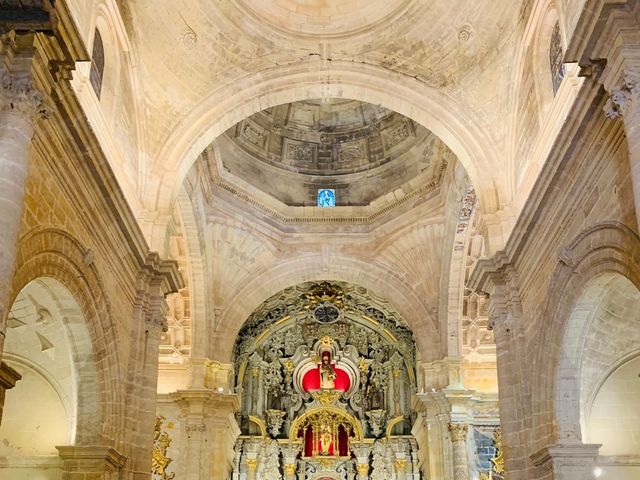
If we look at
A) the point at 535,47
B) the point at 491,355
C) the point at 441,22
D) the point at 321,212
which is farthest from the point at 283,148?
the point at 535,47

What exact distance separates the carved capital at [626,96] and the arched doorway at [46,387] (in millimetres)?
7131

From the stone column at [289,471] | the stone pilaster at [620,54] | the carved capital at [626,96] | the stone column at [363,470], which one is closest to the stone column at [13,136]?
the stone pilaster at [620,54]

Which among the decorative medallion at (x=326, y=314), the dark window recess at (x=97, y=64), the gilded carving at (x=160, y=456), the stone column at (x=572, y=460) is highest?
the decorative medallion at (x=326, y=314)

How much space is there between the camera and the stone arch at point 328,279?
2308cm

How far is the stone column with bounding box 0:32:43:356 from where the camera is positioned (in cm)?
778

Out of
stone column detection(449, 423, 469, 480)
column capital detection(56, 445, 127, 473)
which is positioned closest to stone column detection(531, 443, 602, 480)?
column capital detection(56, 445, 127, 473)

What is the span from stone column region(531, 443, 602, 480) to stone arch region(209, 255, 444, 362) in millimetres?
11639

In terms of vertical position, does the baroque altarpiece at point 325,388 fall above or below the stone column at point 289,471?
above

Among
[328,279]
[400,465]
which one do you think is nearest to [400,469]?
[400,465]

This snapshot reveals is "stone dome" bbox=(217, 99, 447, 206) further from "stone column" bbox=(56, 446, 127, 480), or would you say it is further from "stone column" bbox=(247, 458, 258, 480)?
"stone column" bbox=(56, 446, 127, 480)

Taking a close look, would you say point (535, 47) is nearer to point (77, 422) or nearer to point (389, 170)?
point (77, 422)

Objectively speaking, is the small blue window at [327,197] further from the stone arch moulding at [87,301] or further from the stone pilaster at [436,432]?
the stone arch moulding at [87,301]

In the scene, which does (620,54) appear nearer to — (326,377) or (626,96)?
(626,96)

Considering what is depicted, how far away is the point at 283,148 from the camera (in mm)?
24453
